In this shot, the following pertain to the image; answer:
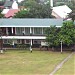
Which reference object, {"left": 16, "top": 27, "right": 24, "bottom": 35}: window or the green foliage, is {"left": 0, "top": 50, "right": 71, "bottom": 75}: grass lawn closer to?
the green foliage

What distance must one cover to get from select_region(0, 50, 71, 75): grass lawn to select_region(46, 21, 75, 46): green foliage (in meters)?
1.70

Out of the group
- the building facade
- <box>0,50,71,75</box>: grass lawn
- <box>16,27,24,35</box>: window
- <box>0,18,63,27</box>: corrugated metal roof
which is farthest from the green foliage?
<box>16,27,24,35</box>: window

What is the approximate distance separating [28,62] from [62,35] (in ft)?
31.7

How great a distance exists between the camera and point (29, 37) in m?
48.8

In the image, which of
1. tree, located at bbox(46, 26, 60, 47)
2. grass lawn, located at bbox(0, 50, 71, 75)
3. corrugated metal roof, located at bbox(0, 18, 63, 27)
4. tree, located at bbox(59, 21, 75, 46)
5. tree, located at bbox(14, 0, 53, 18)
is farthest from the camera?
tree, located at bbox(14, 0, 53, 18)

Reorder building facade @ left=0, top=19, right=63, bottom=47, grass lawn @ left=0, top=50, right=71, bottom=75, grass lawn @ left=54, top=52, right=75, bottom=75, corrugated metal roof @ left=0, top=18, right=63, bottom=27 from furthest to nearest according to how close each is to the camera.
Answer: corrugated metal roof @ left=0, top=18, right=63, bottom=27, building facade @ left=0, top=19, right=63, bottom=47, grass lawn @ left=0, top=50, right=71, bottom=75, grass lawn @ left=54, top=52, right=75, bottom=75

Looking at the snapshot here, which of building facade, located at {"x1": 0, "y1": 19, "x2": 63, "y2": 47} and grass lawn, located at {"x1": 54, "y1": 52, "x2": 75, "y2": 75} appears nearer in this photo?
grass lawn, located at {"x1": 54, "y1": 52, "x2": 75, "y2": 75}

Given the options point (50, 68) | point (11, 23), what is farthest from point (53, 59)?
point (11, 23)

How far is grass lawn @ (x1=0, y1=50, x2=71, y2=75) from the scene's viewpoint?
32.1m

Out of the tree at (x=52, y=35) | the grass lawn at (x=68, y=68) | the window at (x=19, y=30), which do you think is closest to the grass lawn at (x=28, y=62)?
the grass lawn at (x=68, y=68)

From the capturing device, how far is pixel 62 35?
148 ft

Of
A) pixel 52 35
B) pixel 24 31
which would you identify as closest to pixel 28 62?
pixel 52 35

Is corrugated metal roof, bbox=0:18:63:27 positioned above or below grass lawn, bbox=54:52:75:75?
above

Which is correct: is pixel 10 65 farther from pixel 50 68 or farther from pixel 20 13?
pixel 20 13
